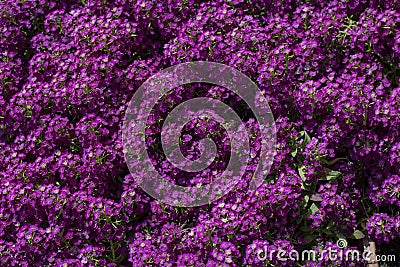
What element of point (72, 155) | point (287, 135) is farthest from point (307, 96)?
point (72, 155)

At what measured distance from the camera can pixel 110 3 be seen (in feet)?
18.9

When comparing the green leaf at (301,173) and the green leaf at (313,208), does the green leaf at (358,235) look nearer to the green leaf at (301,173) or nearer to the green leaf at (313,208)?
the green leaf at (313,208)

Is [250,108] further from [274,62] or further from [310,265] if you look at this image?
[310,265]

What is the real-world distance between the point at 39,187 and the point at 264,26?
2.23 meters

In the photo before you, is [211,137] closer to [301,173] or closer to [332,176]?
[301,173]

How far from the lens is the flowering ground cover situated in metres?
4.77

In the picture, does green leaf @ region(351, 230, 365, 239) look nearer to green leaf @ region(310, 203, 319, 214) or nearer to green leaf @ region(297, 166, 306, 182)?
green leaf @ region(310, 203, 319, 214)

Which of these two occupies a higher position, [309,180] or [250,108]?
[250,108]

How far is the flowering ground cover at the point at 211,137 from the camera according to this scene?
15.6ft

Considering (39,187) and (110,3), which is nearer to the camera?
(39,187)

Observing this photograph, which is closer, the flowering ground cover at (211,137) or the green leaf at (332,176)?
the flowering ground cover at (211,137)

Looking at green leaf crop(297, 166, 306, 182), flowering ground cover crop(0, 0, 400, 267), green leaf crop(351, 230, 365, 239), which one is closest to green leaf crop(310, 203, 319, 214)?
flowering ground cover crop(0, 0, 400, 267)

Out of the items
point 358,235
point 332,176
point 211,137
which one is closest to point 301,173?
point 332,176

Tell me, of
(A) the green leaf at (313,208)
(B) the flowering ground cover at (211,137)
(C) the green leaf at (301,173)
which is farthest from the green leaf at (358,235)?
(C) the green leaf at (301,173)
